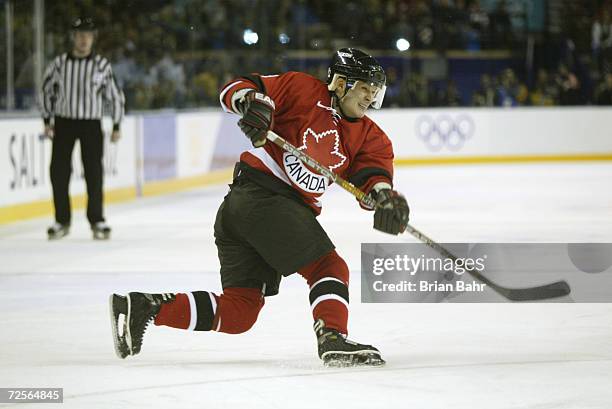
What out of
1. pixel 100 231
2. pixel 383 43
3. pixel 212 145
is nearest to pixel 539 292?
pixel 100 231

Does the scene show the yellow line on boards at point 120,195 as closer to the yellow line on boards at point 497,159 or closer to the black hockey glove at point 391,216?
the yellow line on boards at point 497,159

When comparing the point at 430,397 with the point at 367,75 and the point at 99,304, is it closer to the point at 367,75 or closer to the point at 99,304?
the point at 367,75

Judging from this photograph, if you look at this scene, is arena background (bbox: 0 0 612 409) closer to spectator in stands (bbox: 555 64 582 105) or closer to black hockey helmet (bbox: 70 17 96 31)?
spectator in stands (bbox: 555 64 582 105)

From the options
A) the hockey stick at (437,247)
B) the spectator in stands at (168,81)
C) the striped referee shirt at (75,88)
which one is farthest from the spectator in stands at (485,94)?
the hockey stick at (437,247)

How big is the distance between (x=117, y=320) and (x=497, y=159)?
1292cm

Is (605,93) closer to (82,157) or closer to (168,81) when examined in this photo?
(168,81)

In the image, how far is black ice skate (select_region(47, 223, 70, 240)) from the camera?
25.6ft

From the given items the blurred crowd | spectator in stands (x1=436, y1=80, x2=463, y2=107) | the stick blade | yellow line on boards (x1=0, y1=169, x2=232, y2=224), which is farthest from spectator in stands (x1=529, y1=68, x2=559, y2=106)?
the stick blade

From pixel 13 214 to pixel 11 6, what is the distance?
1619 mm

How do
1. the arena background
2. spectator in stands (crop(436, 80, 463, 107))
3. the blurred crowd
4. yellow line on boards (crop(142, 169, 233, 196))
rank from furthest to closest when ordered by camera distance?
spectator in stands (crop(436, 80, 463, 107)) → the blurred crowd → yellow line on boards (crop(142, 169, 233, 196)) → the arena background

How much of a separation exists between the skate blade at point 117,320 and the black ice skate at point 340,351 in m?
0.59

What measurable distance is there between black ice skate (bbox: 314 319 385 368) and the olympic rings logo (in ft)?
40.9

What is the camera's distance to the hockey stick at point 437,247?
3693 mm

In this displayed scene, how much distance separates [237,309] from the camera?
3.77 metres
